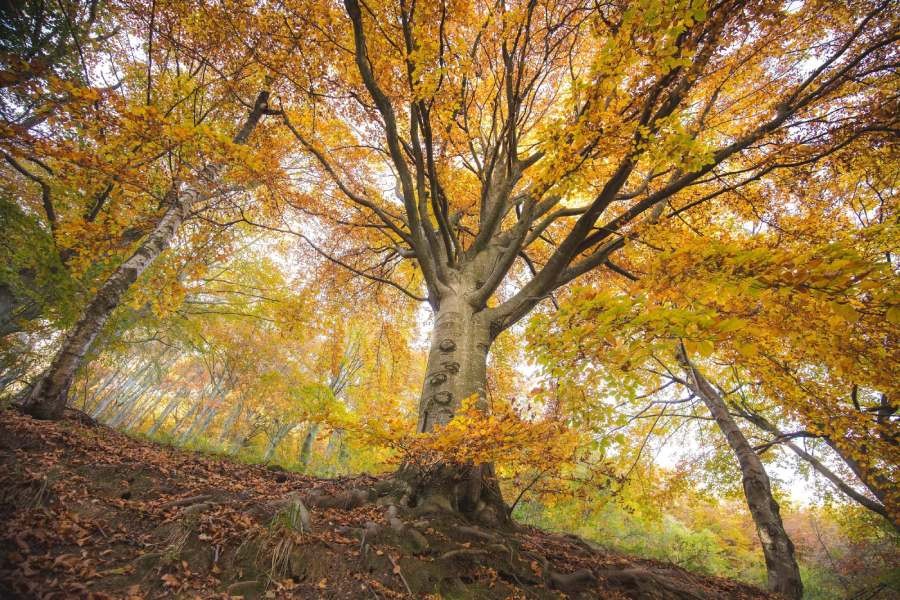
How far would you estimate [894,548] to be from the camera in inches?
399

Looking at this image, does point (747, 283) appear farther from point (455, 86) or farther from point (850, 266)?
point (455, 86)

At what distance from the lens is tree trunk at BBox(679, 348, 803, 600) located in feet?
16.4

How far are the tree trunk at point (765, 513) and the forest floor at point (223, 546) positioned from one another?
2.88 m

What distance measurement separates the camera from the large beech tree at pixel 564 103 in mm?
3193

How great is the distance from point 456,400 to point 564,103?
385cm

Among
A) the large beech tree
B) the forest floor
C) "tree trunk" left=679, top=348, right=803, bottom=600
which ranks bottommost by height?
the forest floor

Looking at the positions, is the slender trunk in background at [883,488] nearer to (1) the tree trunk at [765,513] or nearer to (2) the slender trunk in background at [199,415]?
(1) the tree trunk at [765,513]

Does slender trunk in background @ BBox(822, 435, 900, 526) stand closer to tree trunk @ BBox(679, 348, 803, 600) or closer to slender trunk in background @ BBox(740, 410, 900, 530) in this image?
slender trunk in background @ BBox(740, 410, 900, 530)

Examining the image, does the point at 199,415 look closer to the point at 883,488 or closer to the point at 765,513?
the point at 765,513

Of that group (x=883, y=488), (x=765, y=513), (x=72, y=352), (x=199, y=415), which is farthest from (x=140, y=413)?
(x=883, y=488)

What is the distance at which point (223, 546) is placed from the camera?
2.33 m

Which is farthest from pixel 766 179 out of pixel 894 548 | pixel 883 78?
pixel 894 548

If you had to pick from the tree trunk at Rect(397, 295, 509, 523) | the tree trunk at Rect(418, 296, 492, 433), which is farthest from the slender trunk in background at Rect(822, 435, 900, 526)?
the tree trunk at Rect(418, 296, 492, 433)

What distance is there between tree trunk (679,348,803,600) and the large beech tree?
13.3 feet
